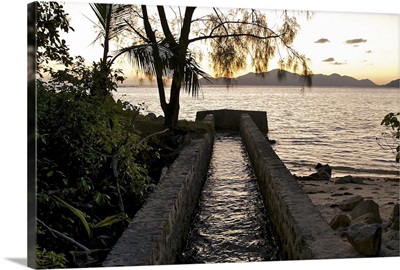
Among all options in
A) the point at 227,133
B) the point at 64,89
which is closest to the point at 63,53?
the point at 64,89

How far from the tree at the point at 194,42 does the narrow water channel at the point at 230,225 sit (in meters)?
1.39

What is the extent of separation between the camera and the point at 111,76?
5.61m

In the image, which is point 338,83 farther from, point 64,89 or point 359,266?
point 64,89

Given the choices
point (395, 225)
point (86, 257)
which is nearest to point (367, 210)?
point (395, 225)

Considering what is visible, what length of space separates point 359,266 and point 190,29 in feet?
15.1

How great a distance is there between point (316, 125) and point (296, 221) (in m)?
11.4

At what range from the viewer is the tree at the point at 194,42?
240 inches

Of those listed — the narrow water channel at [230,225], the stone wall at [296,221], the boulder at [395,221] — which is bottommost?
the narrow water channel at [230,225]

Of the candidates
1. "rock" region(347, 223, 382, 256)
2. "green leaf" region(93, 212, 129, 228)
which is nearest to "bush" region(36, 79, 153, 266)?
"green leaf" region(93, 212, 129, 228)

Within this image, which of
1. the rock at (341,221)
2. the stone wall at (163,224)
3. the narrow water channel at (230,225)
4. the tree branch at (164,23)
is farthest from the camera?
the tree branch at (164,23)

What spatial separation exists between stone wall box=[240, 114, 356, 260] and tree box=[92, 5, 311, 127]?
4.55 feet

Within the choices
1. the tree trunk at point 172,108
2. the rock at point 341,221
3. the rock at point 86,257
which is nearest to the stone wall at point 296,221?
the rock at point 341,221

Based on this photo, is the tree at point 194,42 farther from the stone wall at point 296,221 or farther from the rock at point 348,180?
the rock at point 348,180

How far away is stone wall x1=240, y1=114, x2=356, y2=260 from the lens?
359 centimetres
